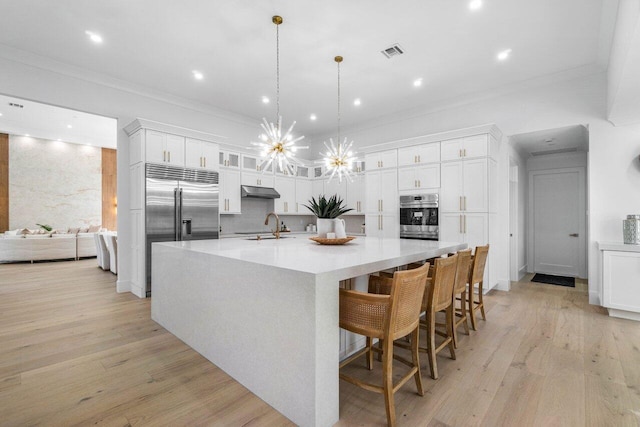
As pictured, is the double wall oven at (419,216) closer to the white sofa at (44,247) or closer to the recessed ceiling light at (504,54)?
the recessed ceiling light at (504,54)

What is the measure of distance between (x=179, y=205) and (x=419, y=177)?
158 inches

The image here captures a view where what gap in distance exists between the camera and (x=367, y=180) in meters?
5.93

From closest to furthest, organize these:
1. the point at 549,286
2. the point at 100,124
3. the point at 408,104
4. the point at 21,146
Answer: the point at 549,286
the point at 408,104
the point at 100,124
the point at 21,146

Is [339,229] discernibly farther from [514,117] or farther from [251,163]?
[514,117]

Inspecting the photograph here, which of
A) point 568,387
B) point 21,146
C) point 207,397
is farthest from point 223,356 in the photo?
point 21,146

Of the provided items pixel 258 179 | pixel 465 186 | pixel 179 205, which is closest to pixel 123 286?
pixel 179 205

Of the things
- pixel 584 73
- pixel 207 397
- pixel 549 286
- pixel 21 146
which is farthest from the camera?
pixel 21 146

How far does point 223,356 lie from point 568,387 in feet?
8.12

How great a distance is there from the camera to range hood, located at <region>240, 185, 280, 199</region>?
231 inches

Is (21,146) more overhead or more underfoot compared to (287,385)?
more overhead

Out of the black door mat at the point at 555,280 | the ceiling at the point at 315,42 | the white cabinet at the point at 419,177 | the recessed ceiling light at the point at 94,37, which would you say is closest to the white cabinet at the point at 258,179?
the ceiling at the point at 315,42

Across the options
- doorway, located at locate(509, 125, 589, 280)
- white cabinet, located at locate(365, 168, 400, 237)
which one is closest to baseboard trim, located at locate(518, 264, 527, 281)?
doorway, located at locate(509, 125, 589, 280)

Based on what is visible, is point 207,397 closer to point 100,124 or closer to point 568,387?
point 568,387

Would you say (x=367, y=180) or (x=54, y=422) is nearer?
(x=54, y=422)
